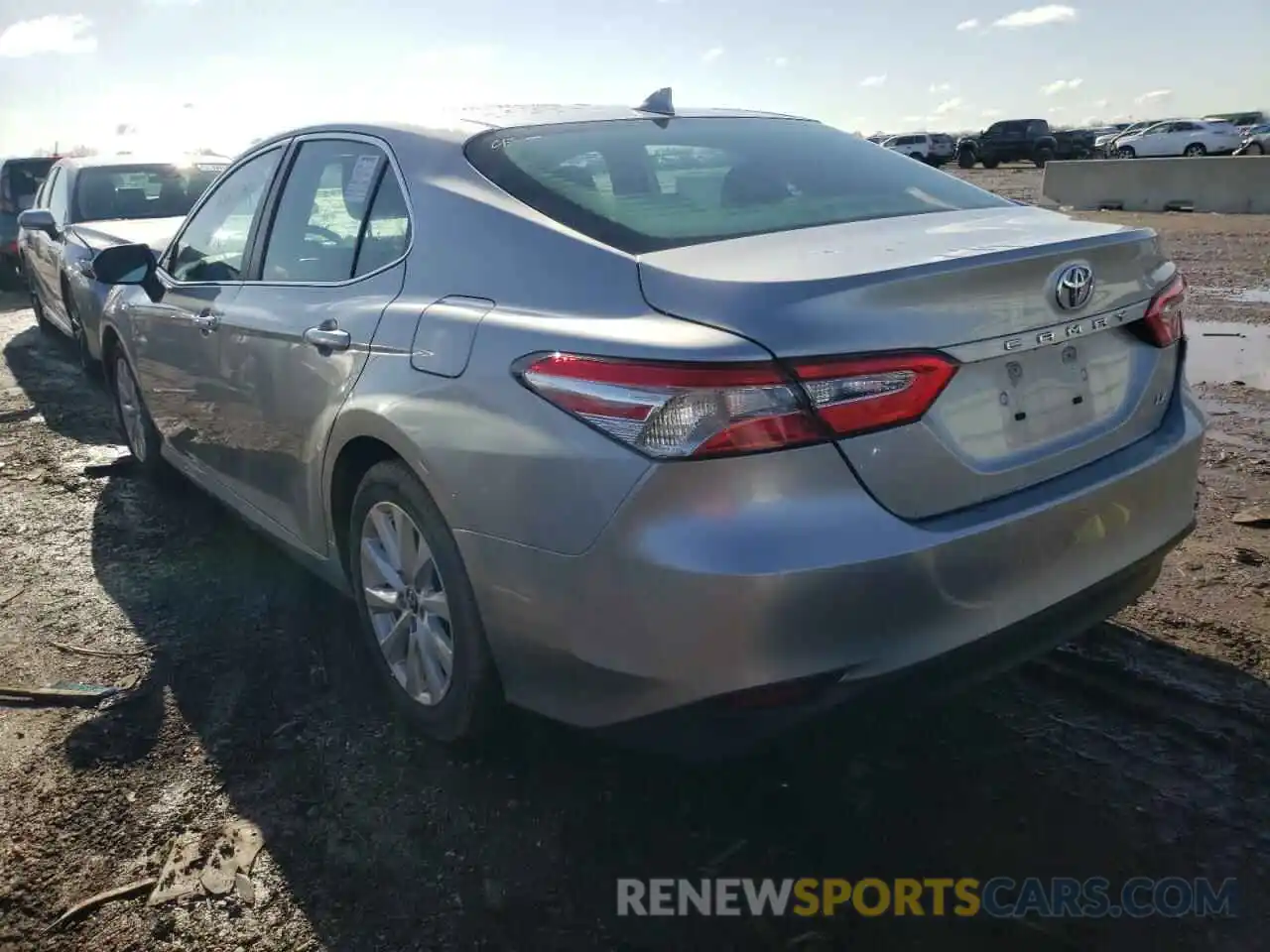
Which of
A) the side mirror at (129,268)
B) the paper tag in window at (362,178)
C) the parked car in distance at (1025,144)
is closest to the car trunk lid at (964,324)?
the paper tag in window at (362,178)

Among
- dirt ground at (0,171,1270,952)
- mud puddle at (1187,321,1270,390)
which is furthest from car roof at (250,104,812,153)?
mud puddle at (1187,321,1270,390)

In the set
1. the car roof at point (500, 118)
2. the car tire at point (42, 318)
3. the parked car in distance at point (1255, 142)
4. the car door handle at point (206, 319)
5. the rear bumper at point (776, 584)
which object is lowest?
the car tire at point (42, 318)

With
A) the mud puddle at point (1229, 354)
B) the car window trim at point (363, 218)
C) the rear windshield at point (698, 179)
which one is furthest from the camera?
the mud puddle at point (1229, 354)

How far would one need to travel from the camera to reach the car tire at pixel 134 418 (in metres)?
5.31

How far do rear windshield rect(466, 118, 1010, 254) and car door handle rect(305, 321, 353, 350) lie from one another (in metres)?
0.58

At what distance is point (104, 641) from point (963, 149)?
4768 cm

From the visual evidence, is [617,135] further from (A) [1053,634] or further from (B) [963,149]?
(B) [963,149]

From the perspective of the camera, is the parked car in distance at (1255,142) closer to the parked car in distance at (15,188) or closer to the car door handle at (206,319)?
the parked car in distance at (15,188)

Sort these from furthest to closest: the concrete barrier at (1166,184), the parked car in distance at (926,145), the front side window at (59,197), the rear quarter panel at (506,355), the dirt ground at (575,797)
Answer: the parked car in distance at (926,145)
the concrete barrier at (1166,184)
the front side window at (59,197)
the dirt ground at (575,797)
the rear quarter panel at (506,355)

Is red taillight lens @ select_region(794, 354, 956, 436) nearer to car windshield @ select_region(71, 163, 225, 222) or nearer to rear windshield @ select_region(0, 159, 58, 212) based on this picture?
car windshield @ select_region(71, 163, 225, 222)

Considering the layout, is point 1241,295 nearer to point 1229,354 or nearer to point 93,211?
point 1229,354

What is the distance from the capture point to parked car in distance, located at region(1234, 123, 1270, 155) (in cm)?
3747

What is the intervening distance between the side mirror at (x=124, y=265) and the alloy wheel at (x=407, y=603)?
2149mm

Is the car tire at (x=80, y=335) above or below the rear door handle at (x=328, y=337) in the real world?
below
